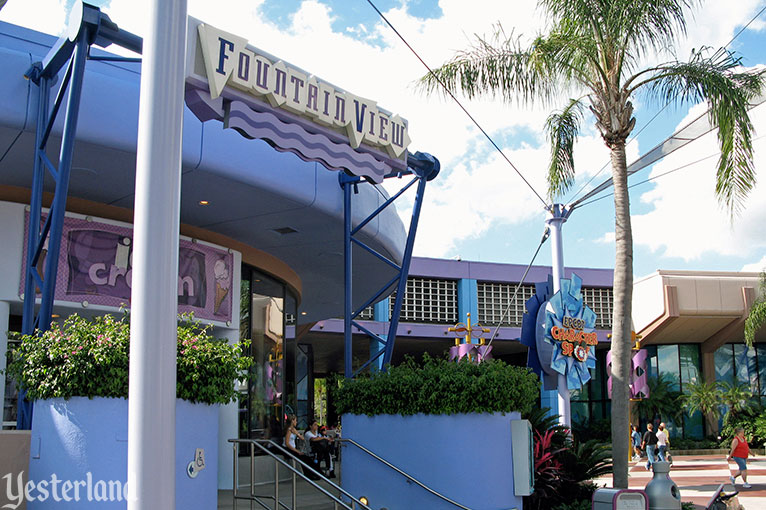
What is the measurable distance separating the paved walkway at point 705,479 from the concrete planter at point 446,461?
3.88 m

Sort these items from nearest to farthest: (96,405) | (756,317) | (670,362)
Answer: (96,405), (756,317), (670,362)

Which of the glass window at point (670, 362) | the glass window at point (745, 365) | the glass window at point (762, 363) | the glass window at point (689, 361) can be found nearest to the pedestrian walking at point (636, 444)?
the glass window at point (670, 362)

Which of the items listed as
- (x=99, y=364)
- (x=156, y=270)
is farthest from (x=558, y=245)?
(x=156, y=270)

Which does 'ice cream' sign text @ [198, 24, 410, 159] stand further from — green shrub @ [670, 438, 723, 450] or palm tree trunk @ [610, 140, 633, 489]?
green shrub @ [670, 438, 723, 450]

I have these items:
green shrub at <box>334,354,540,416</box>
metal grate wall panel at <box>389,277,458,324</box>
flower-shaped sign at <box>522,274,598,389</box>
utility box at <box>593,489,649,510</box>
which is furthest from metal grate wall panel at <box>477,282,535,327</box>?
utility box at <box>593,489,649,510</box>

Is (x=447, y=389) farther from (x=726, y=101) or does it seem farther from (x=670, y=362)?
(x=670, y=362)

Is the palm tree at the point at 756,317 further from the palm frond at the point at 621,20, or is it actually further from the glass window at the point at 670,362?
the palm frond at the point at 621,20

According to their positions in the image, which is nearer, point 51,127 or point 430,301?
point 51,127

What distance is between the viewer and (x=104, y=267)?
44.3 feet

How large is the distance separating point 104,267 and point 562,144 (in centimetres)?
982

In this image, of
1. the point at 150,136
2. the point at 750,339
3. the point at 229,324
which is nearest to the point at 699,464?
the point at 750,339

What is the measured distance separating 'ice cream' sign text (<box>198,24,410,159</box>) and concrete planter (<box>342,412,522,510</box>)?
4528 mm

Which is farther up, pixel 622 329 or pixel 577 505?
pixel 622 329

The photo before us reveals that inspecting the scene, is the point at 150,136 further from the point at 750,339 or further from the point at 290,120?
the point at 750,339
